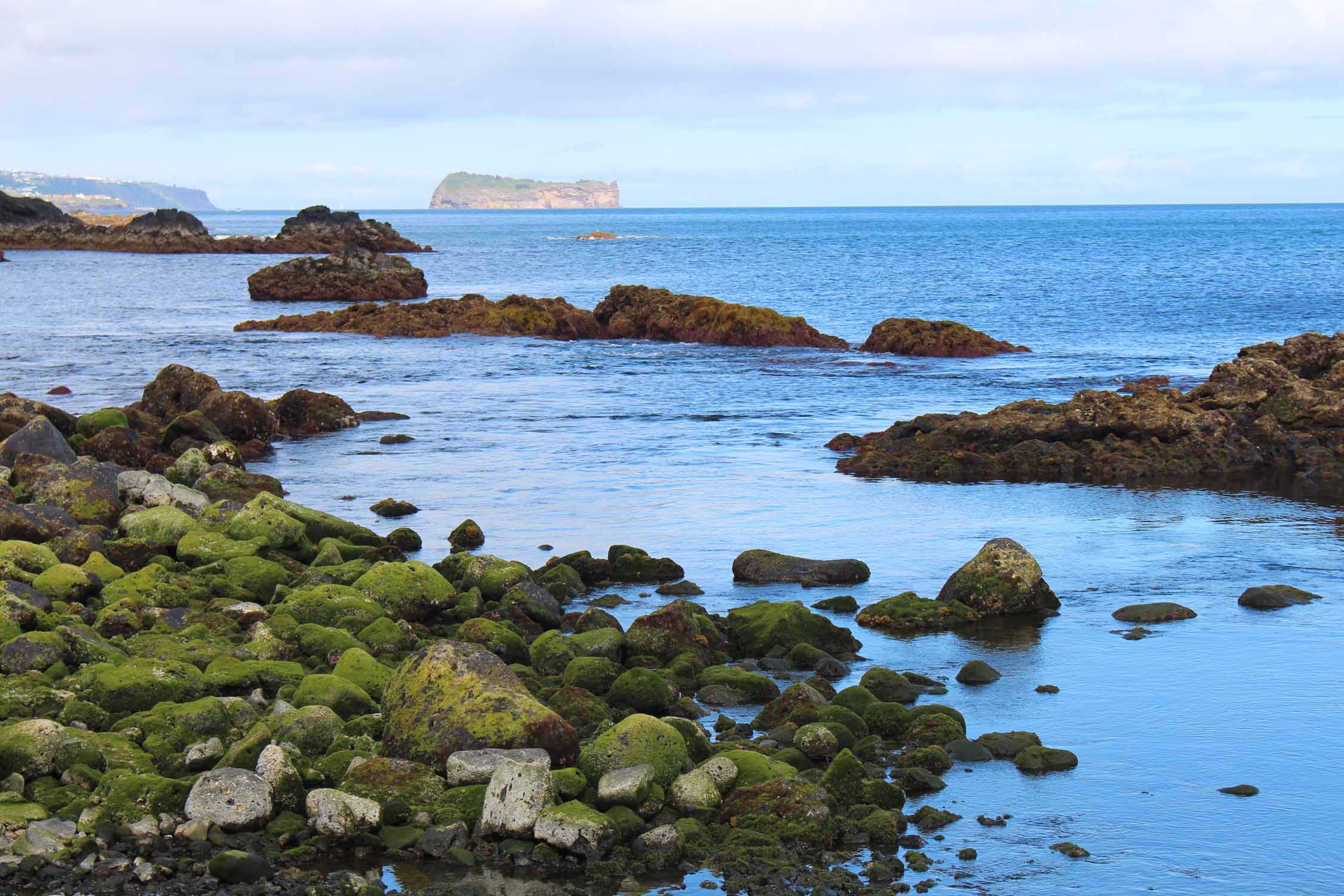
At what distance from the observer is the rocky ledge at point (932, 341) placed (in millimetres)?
44562

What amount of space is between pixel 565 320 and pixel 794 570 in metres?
37.0

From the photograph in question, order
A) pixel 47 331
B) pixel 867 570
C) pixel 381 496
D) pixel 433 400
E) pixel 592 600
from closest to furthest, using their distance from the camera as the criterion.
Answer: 1. pixel 592 600
2. pixel 867 570
3. pixel 381 496
4. pixel 433 400
5. pixel 47 331

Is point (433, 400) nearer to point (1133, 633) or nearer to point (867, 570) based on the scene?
point (867, 570)

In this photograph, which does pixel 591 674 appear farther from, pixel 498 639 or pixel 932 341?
pixel 932 341

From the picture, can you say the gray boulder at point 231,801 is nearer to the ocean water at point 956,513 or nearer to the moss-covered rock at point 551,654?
the ocean water at point 956,513

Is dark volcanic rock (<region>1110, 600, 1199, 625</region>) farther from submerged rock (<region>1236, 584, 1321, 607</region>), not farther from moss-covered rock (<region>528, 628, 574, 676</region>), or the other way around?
moss-covered rock (<region>528, 628, 574, 676</region>)

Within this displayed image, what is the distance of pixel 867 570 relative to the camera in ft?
58.1

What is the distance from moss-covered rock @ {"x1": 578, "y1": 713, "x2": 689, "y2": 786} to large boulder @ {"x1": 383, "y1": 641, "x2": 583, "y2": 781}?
33 cm

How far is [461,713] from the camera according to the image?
10.6 meters

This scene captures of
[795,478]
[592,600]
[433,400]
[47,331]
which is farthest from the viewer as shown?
[47,331]

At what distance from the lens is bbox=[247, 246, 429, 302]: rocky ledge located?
7056 centimetres

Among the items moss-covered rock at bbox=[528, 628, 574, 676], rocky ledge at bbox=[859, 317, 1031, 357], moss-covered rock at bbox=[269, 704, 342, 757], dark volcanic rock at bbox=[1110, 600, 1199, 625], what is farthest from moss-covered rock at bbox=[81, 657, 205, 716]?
rocky ledge at bbox=[859, 317, 1031, 357]

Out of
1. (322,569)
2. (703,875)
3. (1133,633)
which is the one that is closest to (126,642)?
(322,569)

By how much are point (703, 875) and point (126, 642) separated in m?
6.88
